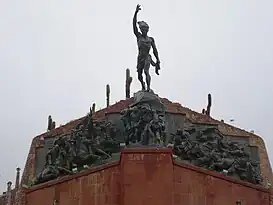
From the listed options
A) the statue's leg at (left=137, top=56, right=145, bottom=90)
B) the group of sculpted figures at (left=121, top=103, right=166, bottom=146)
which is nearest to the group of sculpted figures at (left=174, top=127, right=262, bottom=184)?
the group of sculpted figures at (left=121, top=103, right=166, bottom=146)

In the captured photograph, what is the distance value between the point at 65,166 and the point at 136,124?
10.2ft

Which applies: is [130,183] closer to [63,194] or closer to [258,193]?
[63,194]

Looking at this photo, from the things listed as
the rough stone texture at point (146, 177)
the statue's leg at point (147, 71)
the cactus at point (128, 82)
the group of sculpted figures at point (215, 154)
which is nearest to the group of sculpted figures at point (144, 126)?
the statue's leg at point (147, 71)

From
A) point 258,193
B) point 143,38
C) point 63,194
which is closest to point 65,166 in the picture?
point 63,194

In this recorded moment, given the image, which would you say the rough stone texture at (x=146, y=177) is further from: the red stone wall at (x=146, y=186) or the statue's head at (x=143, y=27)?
the statue's head at (x=143, y=27)

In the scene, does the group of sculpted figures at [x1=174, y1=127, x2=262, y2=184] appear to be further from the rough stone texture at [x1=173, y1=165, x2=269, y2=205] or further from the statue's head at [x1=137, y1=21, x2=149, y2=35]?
the statue's head at [x1=137, y1=21, x2=149, y2=35]

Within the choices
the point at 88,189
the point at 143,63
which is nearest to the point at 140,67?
the point at 143,63

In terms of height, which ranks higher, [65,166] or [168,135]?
[168,135]

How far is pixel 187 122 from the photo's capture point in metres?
23.3

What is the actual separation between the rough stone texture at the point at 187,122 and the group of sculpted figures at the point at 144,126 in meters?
4.13

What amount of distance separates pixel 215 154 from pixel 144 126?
361 centimetres

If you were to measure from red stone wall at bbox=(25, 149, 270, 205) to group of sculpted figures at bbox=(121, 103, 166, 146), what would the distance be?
141 centimetres

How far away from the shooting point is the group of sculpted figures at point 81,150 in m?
18.8

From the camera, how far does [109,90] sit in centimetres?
3244
